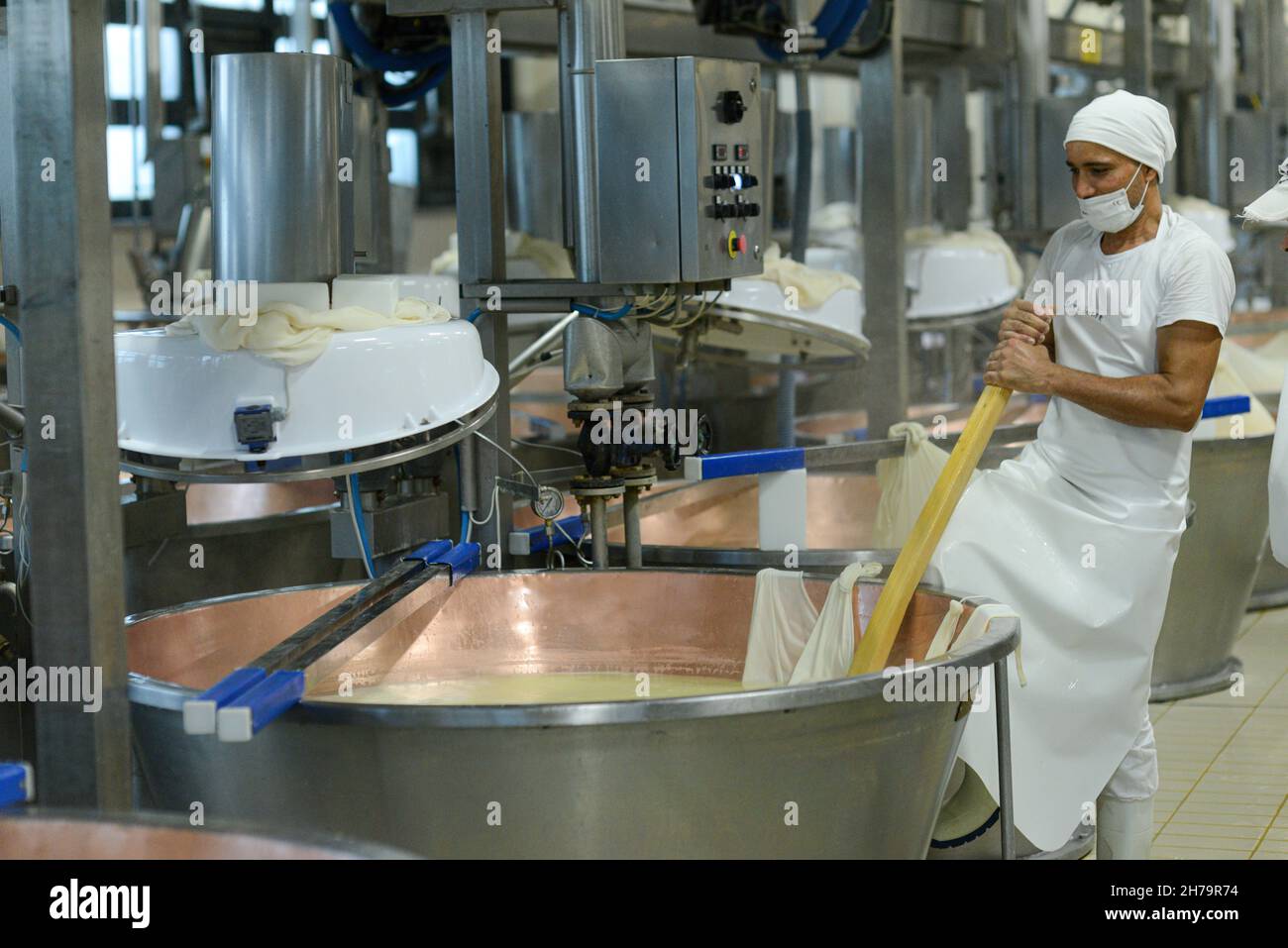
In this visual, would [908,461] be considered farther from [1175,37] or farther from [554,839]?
[1175,37]

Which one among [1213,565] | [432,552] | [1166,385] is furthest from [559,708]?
[1213,565]

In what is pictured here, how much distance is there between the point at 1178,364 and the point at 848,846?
1.00 m

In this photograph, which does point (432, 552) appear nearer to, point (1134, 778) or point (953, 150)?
point (1134, 778)

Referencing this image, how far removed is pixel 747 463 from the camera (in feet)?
10.3

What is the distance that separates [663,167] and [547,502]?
0.65 metres

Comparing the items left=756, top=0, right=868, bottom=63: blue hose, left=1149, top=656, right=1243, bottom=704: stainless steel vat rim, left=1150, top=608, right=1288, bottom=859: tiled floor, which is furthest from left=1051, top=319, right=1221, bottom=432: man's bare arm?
left=756, top=0, right=868, bottom=63: blue hose

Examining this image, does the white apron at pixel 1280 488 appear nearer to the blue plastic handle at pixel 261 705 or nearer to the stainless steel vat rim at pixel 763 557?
the stainless steel vat rim at pixel 763 557

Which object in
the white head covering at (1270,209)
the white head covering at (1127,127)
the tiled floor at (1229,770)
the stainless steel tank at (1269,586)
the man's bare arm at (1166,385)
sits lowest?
the tiled floor at (1229,770)

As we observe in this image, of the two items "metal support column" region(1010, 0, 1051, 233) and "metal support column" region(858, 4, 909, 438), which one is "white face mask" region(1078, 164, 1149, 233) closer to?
"metal support column" region(858, 4, 909, 438)

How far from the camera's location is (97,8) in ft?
6.03

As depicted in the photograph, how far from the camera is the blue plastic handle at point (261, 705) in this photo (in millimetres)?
1730

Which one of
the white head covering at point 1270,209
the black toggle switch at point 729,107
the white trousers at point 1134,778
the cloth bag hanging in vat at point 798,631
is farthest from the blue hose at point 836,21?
the white trousers at point 1134,778

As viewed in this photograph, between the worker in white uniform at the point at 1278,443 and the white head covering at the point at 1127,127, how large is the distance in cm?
18

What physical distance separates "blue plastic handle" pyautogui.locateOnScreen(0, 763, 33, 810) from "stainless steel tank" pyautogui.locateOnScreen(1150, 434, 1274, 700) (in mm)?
3074
